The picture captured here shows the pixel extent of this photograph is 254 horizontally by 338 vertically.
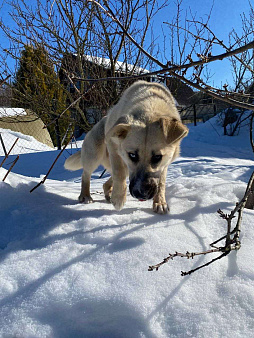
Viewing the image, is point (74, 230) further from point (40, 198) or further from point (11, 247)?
point (40, 198)

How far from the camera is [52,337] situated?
126 centimetres

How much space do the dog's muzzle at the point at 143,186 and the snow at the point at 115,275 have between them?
201 mm

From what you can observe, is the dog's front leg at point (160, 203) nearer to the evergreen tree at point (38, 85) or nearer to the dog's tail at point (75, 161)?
the dog's tail at point (75, 161)

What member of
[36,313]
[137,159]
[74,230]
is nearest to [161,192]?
[137,159]

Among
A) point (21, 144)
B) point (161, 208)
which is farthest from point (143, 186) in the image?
point (21, 144)

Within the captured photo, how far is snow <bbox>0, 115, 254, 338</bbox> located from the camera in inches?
51.7

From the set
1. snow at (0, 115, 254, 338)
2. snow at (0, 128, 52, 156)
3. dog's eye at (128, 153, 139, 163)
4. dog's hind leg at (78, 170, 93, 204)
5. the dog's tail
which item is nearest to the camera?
snow at (0, 115, 254, 338)

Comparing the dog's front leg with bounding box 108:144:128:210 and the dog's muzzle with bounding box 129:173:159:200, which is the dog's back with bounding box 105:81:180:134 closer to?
the dog's front leg with bounding box 108:144:128:210

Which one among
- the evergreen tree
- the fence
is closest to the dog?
the evergreen tree

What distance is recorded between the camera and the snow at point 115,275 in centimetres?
131

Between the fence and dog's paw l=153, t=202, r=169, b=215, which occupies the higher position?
dog's paw l=153, t=202, r=169, b=215

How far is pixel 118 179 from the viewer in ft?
9.73

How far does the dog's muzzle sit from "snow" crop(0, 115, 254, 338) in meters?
0.20

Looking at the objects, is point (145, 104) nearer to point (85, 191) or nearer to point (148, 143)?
point (148, 143)
